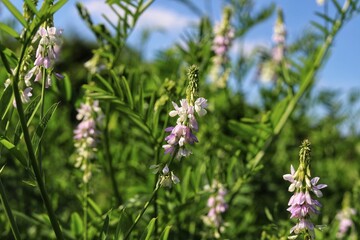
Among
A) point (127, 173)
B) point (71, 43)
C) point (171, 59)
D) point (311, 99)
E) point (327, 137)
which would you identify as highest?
point (71, 43)

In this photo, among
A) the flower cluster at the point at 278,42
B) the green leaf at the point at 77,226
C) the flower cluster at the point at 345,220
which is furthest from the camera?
the flower cluster at the point at 278,42

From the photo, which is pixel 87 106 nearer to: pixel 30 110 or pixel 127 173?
pixel 30 110

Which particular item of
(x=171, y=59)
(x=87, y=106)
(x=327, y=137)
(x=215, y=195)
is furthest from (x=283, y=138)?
(x=87, y=106)

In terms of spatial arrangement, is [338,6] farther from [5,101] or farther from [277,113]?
[5,101]

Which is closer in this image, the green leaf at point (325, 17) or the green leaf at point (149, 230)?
the green leaf at point (149, 230)

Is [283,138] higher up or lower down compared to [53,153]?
higher up

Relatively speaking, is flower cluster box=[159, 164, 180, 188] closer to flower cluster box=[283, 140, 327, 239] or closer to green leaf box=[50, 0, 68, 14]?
flower cluster box=[283, 140, 327, 239]

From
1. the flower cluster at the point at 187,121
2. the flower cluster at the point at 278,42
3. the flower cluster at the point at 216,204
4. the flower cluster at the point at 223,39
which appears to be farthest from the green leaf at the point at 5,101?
the flower cluster at the point at 278,42

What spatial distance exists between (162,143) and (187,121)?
1.27 feet

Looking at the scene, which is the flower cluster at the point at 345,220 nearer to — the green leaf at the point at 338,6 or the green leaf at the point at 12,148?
the green leaf at the point at 338,6

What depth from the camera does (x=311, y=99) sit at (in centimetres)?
327

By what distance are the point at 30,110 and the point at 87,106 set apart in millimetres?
501

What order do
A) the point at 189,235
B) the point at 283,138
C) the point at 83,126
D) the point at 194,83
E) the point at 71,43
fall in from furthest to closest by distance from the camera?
the point at 71,43 < the point at 283,138 < the point at 189,235 < the point at 83,126 < the point at 194,83

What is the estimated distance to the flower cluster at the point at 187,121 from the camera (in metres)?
0.85
